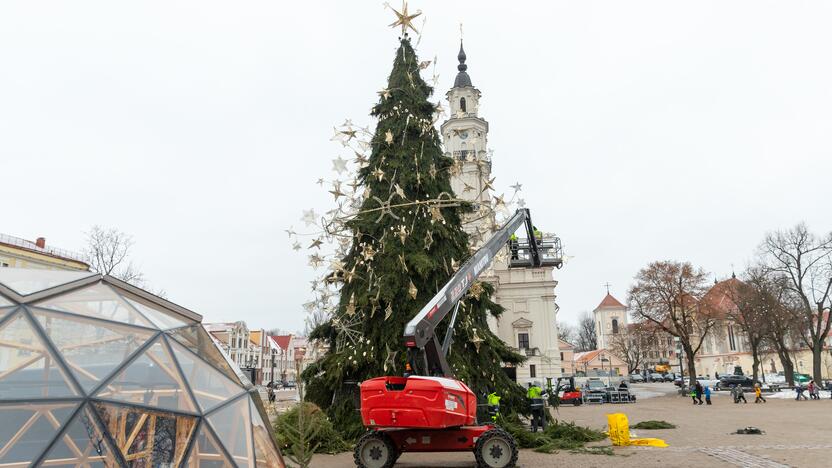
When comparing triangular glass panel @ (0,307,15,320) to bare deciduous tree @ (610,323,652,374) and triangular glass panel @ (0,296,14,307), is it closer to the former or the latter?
triangular glass panel @ (0,296,14,307)

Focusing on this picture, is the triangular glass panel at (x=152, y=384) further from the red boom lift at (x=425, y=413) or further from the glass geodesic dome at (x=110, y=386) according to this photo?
the red boom lift at (x=425, y=413)

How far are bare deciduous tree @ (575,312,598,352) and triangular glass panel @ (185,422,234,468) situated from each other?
119245 millimetres

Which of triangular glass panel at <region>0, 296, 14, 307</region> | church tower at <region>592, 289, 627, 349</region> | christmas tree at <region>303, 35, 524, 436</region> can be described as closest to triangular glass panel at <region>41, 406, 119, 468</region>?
triangular glass panel at <region>0, 296, 14, 307</region>

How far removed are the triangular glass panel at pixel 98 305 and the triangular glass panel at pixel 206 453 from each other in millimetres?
1226

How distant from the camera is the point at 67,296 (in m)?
5.03

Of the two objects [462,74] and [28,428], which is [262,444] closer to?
[28,428]

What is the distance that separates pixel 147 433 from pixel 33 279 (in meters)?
2.13

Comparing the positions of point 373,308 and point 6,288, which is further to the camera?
point 373,308

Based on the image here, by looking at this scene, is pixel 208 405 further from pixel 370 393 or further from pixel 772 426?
pixel 772 426

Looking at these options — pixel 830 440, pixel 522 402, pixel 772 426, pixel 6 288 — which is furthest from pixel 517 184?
pixel 772 426

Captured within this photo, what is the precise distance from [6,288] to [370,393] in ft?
18.6

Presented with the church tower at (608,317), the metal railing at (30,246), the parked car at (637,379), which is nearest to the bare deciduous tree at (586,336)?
the church tower at (608,317)

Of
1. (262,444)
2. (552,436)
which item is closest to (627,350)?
(552,436)

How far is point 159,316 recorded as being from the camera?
5.54 metres
